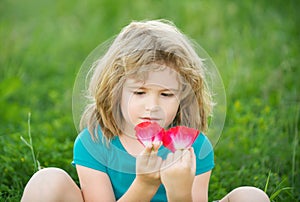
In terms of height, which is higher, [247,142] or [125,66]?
[125,66]

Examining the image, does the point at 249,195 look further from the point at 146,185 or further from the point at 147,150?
the point at 147,150

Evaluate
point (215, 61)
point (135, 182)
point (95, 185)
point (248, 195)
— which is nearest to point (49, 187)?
point (95, 185)

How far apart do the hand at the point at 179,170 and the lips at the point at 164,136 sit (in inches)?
1.0

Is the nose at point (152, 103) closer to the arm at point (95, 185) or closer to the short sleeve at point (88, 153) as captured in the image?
the short sleeve at point (88, 153)

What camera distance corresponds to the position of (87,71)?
82.8 inches

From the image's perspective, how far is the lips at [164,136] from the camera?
189cm

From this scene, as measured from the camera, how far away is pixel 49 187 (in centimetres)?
211

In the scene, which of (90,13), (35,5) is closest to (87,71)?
(90,13)

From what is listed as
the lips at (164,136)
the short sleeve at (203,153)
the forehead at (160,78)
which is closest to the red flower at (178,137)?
the lips at (164,136)

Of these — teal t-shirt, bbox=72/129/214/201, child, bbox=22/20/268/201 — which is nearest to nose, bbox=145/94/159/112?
child, bbox=22/20/268/201

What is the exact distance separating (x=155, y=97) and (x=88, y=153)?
0.51 metres

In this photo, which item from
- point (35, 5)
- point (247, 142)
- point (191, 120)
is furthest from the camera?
point (35, 5)

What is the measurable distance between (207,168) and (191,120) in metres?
0.36

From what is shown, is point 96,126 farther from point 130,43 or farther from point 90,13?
point 90,13
